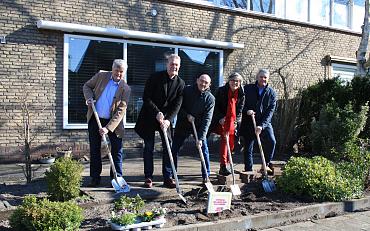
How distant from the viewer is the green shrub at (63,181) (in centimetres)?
548

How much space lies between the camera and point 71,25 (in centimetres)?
964

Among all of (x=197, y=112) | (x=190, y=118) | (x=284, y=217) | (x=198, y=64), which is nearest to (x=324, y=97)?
(x=198, y=64)

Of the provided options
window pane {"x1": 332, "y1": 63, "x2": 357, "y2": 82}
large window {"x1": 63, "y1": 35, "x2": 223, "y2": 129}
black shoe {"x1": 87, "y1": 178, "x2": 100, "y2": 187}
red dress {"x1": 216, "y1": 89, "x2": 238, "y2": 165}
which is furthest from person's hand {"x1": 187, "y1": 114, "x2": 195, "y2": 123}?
window pane {"x1": 332, "y1": 63, "x2": 357, "y2": 82}

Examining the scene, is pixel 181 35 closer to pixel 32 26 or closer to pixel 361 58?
pixel 32 26

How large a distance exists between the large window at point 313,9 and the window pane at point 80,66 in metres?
3.28

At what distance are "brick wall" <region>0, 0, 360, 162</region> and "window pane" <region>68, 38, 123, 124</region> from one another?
26 cm

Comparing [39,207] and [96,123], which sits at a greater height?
[96,123]

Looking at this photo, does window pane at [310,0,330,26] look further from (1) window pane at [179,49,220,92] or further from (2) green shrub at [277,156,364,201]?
(2) green shrub at [277,156,364,201]

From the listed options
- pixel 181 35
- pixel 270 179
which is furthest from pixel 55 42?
pixel 270 179

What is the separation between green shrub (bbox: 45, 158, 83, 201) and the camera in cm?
548

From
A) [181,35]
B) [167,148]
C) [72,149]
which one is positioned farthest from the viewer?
[181,35]

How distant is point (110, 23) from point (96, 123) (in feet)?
15.6

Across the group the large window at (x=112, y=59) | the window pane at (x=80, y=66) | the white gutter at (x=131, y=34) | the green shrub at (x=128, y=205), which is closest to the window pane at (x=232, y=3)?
the white gutter at (x=131, y=34)

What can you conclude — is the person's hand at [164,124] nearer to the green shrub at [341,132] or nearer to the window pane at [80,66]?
the green shrub at [341,132]
